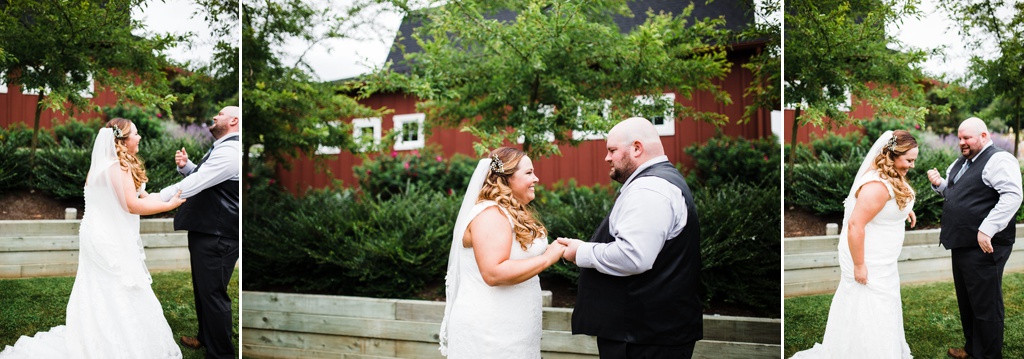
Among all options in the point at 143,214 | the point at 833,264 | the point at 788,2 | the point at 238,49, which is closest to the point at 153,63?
the point at 238,49

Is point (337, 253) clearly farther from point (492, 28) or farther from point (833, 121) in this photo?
point (833, 121)

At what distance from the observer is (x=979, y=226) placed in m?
3.21

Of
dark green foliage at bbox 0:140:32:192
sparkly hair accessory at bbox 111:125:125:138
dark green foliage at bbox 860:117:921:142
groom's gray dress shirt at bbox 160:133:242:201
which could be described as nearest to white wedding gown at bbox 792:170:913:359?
dark green foliage at bbox 860:117:921:142

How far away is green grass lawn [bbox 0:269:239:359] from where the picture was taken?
3568mm

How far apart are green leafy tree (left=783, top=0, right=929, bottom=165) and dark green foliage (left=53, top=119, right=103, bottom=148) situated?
3.75 metres

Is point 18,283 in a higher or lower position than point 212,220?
lower

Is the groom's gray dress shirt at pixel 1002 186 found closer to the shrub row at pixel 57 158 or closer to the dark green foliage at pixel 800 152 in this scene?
the dark green foliage at pixel 800 152

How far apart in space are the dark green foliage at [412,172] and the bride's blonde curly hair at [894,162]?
677 cm

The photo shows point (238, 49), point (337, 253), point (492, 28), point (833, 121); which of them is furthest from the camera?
point (337, 253)

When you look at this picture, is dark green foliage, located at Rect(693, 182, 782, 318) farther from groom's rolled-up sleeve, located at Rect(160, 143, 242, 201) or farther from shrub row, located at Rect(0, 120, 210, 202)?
shrub row, located at Rect(0, 120, 210, 202)

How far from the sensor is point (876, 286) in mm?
3410

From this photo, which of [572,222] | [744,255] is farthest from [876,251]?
[572,222]

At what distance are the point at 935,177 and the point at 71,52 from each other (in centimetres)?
446

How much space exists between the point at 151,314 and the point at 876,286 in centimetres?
381
